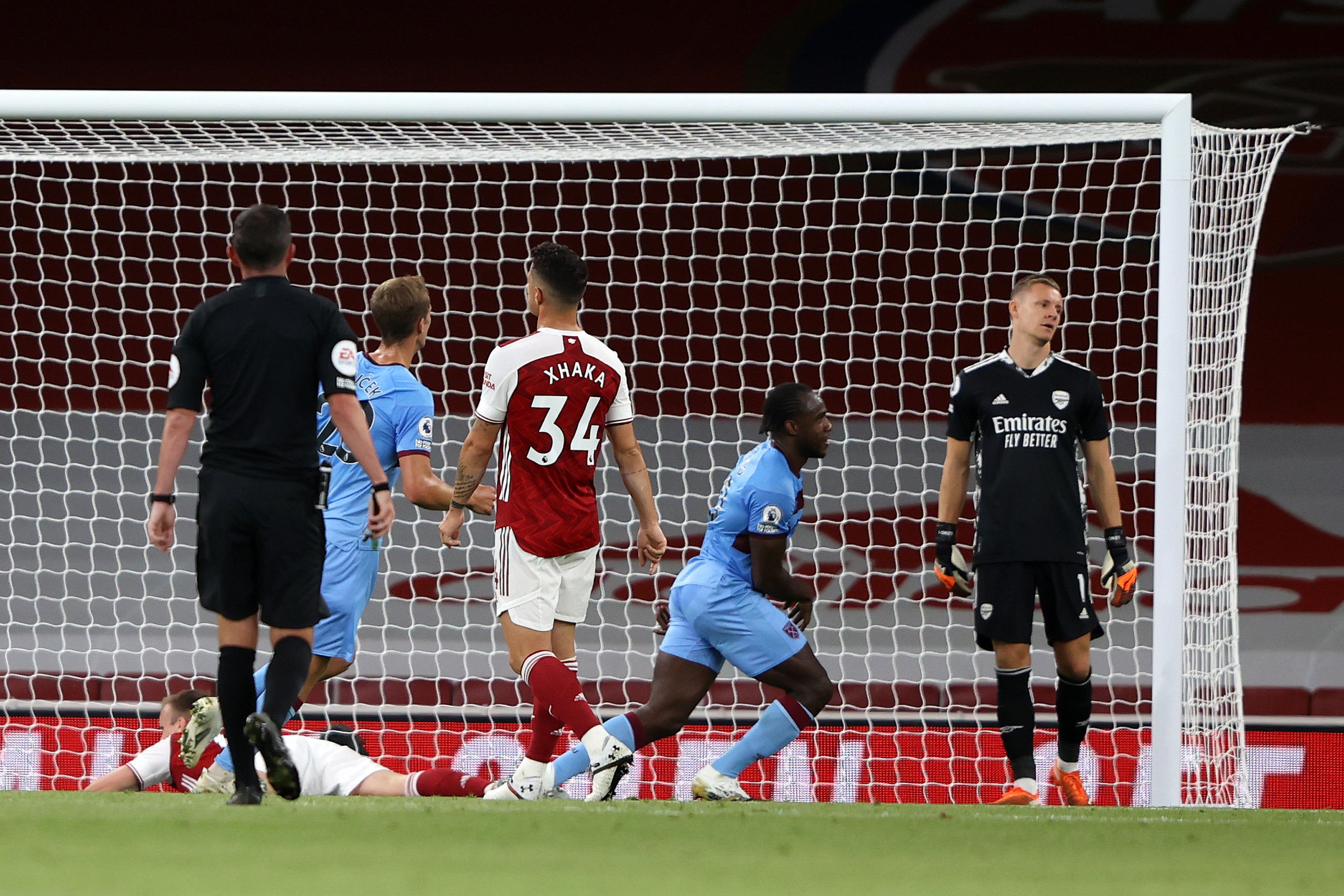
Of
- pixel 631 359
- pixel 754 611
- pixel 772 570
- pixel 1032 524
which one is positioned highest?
pixel 631 359

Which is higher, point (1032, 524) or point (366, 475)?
point (366, 475)

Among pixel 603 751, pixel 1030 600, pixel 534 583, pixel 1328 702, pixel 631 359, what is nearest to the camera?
pixel 603 751

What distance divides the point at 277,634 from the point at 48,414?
286 inches

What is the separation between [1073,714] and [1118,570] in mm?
482

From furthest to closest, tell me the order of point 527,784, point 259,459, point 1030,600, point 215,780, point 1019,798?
point 215,780
point 1030,600
point 1019,798
point 527,784
point 259,459

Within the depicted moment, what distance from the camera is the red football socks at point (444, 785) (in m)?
5.21

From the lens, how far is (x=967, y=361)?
10.4 metres

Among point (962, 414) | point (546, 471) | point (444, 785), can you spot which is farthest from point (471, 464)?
point (962, 414)

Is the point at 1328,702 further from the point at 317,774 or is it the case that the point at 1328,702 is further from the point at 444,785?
the point at 317,774

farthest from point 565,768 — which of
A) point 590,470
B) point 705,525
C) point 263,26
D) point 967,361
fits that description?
point 263,26

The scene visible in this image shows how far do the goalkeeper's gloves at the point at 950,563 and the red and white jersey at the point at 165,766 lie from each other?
254cm

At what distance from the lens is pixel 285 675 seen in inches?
151

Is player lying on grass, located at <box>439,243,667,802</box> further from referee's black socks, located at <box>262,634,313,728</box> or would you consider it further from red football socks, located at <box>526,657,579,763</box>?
referee's black socks, located at <box>262,634,313,728</box>

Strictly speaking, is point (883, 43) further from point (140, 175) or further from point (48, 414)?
point (48, 414)
